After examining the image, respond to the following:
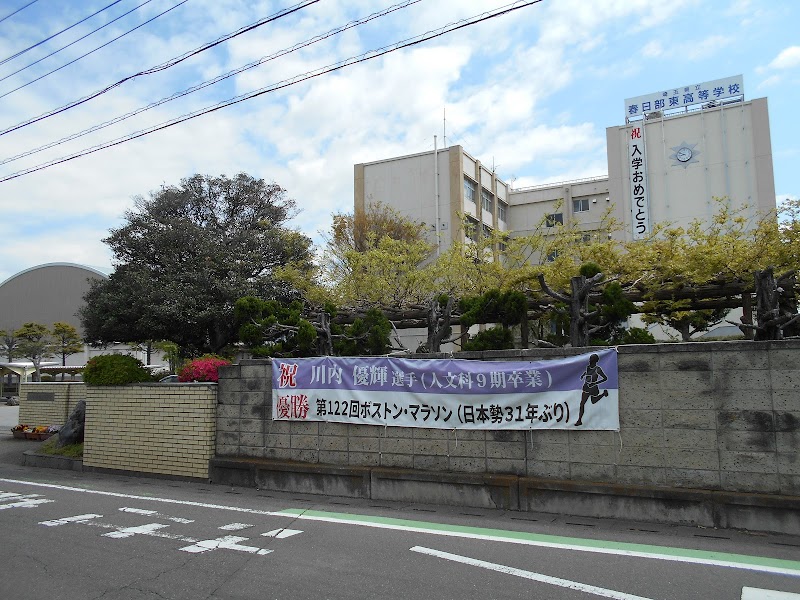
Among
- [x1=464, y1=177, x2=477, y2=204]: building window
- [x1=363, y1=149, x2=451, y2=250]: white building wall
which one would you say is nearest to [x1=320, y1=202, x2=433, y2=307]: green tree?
[x1=363, y1=149, x2=451, y2=250]: white building wall

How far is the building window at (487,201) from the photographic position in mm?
42125

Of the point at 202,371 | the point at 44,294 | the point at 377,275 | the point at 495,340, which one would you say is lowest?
the point at 202,371

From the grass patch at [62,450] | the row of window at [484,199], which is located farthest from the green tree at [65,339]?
the grass patch at [62,450]

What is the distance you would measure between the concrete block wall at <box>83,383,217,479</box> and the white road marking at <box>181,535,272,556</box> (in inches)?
168

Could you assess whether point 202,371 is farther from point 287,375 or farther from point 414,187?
point 414,187

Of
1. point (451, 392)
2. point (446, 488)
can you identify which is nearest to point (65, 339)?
point (451, 392)

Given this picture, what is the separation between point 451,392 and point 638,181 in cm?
2979

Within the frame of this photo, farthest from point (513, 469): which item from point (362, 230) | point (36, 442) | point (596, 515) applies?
point (362, 230)

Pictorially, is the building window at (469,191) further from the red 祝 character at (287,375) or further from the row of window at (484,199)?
the red 祝 character at (287,375)

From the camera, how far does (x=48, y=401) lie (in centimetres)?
1812

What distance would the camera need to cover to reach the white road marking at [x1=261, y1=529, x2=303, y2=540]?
22.4ft

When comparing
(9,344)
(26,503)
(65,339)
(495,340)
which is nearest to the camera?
(26,503)

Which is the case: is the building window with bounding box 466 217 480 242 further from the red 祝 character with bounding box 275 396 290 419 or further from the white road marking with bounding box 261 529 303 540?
the white road marking with bounding box 261 529 303 540

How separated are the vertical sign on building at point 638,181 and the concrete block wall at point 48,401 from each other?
28609 mm
